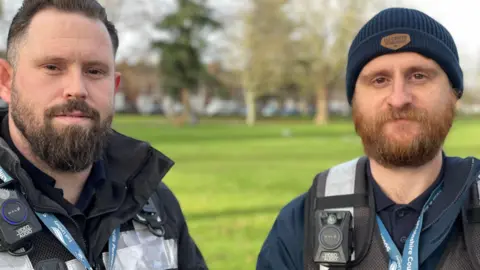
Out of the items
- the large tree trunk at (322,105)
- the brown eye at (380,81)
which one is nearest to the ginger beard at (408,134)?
the brown eye at (380,81)

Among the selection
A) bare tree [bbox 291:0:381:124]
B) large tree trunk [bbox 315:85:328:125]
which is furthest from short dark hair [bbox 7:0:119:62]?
large tree trunk [bbox 315:85:328:125]

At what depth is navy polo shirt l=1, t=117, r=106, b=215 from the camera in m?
2.61

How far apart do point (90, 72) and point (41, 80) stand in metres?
0.23

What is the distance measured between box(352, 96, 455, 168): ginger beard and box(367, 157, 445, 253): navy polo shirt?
15cm

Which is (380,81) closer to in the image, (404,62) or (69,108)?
(404,62)

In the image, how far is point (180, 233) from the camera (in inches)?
121

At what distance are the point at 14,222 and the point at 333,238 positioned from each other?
4.54ft

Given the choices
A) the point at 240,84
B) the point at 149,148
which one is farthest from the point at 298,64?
the point at 149,148

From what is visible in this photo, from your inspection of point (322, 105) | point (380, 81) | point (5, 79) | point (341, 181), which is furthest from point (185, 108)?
point (380, 81)

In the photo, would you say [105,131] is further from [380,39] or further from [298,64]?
[298,64]

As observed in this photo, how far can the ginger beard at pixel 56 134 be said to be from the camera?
259 cm

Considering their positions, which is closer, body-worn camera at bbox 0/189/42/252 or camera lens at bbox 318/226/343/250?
body-worn camera at bbox 0/189/42/252

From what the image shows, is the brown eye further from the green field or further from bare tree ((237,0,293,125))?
bare tree ((237,0,293,125))

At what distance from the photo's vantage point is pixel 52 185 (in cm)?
265
